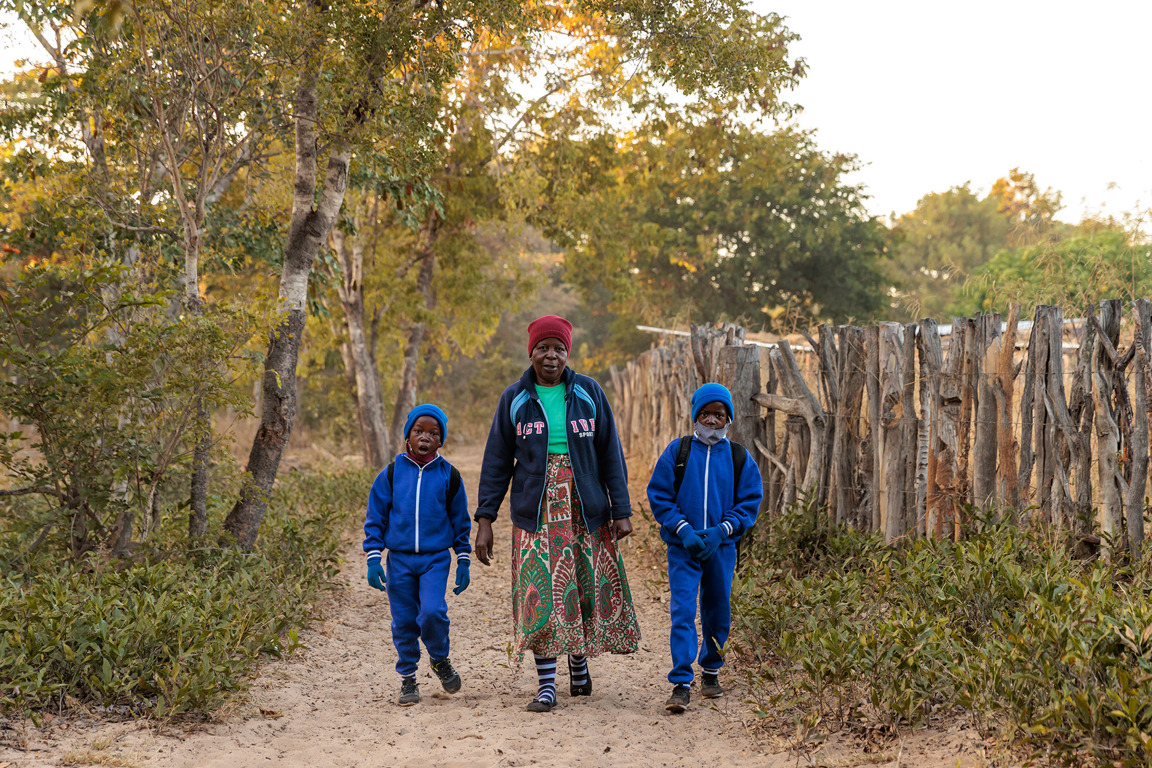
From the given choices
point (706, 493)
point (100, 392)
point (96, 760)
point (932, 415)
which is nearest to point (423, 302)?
point (100, 392)

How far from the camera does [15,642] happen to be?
3.96 metres

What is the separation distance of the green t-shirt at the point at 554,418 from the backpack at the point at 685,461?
58 centimetres

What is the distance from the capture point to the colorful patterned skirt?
4168 mm

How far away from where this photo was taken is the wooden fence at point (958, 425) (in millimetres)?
4809

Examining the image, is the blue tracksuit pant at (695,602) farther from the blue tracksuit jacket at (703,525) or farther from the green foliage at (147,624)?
the green foliage at (147,624)

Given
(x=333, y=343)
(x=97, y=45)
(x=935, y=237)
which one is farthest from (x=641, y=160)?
(x=935, y=237)

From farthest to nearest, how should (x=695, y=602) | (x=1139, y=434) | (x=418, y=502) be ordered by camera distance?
(x=1139, y=434)
(x=418, y=502)
(x=695, y=602)

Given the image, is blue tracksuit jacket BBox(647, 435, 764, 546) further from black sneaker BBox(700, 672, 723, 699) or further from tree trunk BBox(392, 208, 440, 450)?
tree trunk BBox(392, 208, 440, 450)

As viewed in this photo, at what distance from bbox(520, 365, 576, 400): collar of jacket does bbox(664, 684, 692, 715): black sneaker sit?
1500 millimetres

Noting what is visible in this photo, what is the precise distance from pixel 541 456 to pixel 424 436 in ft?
2.06

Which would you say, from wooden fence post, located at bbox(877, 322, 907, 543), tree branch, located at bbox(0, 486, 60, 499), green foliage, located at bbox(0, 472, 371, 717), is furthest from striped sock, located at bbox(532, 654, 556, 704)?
tree branch, located at bbox(0, 486, 60, 499)

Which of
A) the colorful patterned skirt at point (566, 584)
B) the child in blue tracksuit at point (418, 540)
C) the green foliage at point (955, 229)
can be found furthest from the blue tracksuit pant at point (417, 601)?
the green foliage at point (955, 229)

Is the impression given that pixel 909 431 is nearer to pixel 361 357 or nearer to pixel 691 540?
pixel 691 540

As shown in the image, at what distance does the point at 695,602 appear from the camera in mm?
4289
